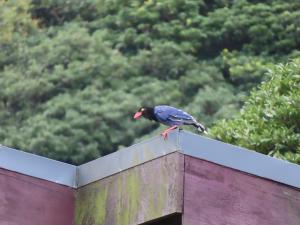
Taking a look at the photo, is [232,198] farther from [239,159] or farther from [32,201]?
[32,201]

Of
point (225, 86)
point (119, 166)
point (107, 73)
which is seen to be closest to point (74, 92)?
point (107, 73)

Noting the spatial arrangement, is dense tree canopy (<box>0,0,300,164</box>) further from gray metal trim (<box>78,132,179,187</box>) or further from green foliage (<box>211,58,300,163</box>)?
gray metal trim (<box>78,132,179,187</box>)

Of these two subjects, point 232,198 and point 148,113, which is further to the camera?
point 148,113

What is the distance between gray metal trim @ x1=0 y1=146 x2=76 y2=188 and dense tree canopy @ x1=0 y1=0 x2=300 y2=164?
39.1 feet

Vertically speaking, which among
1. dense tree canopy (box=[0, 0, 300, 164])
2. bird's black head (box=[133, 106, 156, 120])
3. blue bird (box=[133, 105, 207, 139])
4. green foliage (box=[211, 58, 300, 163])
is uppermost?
dense tree canopy (box=[0, 0, 300, 164])

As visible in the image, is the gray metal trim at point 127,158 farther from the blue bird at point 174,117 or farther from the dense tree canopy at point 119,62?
the dense tree canopy at point 119,62

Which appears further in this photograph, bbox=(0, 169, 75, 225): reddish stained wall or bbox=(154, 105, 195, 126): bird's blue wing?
bbox=(154, 105, 195, 126): bird's blue wing

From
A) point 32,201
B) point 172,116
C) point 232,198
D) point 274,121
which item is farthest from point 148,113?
point 274,121

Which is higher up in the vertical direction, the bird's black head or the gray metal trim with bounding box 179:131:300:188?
the bird's black head

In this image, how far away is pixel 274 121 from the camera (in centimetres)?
1018

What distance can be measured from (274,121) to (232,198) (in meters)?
3.40

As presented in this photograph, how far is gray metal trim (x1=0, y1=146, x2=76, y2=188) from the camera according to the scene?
7094 millimetres

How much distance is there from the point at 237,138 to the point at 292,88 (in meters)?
0.72

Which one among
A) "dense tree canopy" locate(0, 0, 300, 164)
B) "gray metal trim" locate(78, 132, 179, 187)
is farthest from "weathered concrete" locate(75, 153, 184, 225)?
"dense tree canopy" locate(0, 0, 300, 164)
